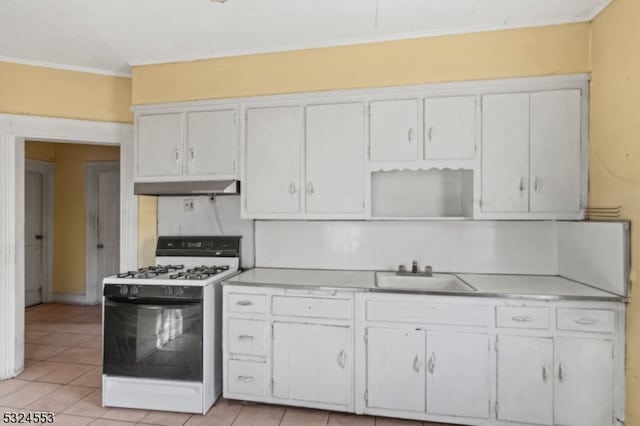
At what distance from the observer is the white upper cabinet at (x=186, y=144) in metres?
2.72

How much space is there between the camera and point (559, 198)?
2.28 metres

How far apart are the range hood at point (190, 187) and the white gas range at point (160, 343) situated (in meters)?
0.69

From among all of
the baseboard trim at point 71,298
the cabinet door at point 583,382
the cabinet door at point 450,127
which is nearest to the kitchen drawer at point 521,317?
the cabinet door at point 583,382

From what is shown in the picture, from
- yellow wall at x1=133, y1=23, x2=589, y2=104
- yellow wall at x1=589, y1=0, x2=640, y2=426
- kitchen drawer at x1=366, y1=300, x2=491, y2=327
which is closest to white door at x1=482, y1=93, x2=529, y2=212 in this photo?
yellow wall at x1=133, y1=23, x2=589, y2=104

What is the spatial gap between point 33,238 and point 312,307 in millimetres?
4936

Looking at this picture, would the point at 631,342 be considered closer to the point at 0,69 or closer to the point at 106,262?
the point at 0,69

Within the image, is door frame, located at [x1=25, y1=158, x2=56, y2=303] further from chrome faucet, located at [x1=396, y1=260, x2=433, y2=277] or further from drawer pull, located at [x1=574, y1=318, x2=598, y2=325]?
drawer pull, located at [x1=574, y1=318, x2=598, y2=325]

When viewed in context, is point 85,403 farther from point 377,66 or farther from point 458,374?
point 377,66

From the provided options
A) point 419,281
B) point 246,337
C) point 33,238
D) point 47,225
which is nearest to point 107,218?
point 47,225

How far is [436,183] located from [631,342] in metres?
1.53

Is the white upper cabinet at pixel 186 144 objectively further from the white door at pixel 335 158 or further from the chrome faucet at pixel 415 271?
the chrome faucet at pixel 415 271

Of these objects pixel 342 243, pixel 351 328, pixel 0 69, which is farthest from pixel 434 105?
pixel 0 69

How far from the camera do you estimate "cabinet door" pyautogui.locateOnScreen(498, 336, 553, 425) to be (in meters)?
2.00

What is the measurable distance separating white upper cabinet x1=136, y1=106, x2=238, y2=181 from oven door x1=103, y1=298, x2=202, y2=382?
3.45 ft
